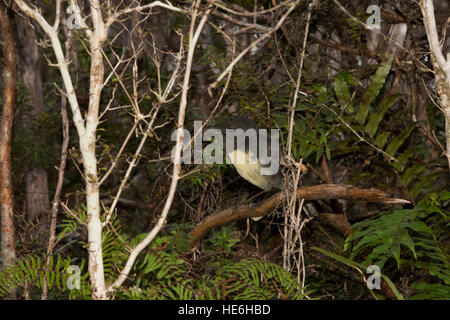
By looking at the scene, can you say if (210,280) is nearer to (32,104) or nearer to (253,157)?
(253,157)

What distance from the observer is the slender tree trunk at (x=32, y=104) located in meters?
5.27

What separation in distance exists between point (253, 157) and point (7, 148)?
63.3 inches

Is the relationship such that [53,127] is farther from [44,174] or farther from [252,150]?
[252,150]

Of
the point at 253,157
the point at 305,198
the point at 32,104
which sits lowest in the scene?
the point at 305,198

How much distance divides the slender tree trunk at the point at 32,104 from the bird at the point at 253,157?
2.19 meters

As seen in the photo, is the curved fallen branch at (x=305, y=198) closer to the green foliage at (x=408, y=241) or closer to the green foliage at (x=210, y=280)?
the green foliage at (x=408, y=241)

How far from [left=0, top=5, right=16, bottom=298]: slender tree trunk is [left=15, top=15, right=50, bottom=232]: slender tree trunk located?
1924 millimetres

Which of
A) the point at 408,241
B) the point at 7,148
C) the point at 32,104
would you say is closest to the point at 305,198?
the point at 408,241

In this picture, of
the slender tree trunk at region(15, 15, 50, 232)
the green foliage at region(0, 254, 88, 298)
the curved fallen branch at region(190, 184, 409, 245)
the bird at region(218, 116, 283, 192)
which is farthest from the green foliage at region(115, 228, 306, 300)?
the slender tree trunk at region(15, 15, 50, 232)

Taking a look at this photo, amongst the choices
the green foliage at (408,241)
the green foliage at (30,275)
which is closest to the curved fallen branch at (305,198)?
the green foliage at (408,241)

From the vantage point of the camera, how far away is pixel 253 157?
146 inches

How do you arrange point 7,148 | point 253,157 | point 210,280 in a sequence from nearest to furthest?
point 210,280 → point 7,148 → point 253,157

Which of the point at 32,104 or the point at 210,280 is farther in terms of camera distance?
the point at 32,104

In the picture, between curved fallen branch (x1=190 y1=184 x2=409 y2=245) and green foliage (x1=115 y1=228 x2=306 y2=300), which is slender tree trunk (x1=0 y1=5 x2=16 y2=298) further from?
curved fallen branch (x1=190 y1=184 x2=409 y2=245)
